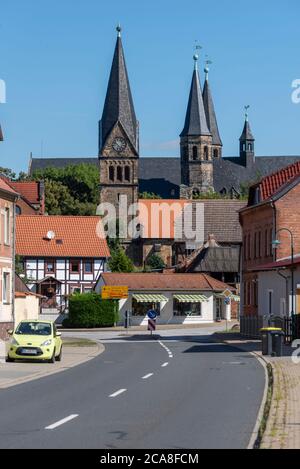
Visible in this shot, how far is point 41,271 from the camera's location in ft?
322

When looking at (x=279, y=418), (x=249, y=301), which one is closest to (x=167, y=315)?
(x=249, y=301)

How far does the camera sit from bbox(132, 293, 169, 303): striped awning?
269 ft

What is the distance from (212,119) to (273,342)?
470ft

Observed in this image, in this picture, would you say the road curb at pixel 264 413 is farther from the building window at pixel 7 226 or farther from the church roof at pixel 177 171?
the church roof at pixel 177 171

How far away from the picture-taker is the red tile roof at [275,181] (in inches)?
2506

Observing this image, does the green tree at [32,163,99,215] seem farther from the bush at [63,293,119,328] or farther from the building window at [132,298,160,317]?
the bush at [63,293,119,328]

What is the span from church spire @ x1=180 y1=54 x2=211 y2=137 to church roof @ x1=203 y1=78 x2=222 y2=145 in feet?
15.4

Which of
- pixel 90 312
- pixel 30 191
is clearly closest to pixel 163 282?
pixel 90 312

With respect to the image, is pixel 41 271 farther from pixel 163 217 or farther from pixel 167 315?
pixel 163 217

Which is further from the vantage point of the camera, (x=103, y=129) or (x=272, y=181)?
(x=103, y=129)

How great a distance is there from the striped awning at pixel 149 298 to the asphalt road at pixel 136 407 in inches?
1892

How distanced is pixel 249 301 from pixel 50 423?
165 ft

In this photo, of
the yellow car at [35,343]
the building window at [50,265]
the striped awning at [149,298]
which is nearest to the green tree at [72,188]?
the building window at [50,265]

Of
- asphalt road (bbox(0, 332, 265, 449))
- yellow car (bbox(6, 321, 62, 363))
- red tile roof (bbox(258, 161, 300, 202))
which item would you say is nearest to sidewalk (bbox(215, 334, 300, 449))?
asphalt road (bbox(0, 332, 265, 449))
